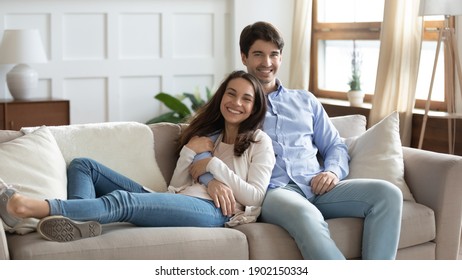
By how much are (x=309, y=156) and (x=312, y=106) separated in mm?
261

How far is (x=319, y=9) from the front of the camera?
21.3 ft

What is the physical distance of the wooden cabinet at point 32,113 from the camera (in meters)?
5.52

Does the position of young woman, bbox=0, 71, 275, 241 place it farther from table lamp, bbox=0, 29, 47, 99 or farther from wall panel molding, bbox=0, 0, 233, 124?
wall panel molding, bbox=0, 0, 233, 124

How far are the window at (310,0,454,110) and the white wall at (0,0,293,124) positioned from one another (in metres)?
0.37

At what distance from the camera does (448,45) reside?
4.64 m

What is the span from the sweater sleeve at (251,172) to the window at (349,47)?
7.72 ft

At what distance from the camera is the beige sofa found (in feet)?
8.91

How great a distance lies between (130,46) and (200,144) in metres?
3.22

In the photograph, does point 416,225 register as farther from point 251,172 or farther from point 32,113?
point 32,113

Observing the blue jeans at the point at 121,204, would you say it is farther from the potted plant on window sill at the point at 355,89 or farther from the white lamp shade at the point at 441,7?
the potted plant on window sill at the point at 355,89

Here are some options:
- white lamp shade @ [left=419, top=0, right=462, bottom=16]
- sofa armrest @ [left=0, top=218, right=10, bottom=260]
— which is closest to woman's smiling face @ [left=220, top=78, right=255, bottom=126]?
sofa armrest @ [left=0, top=218, right=10, bottom=260]

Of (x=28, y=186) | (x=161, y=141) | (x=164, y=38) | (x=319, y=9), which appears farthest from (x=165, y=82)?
(x=28, y=186)

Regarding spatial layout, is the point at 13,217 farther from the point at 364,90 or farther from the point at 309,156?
the point at 364,90

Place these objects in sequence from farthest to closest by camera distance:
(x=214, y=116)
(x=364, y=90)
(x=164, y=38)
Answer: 1. (x=164, y=38)
2. (x=364, y=90)
3. (x=214, y=116)
